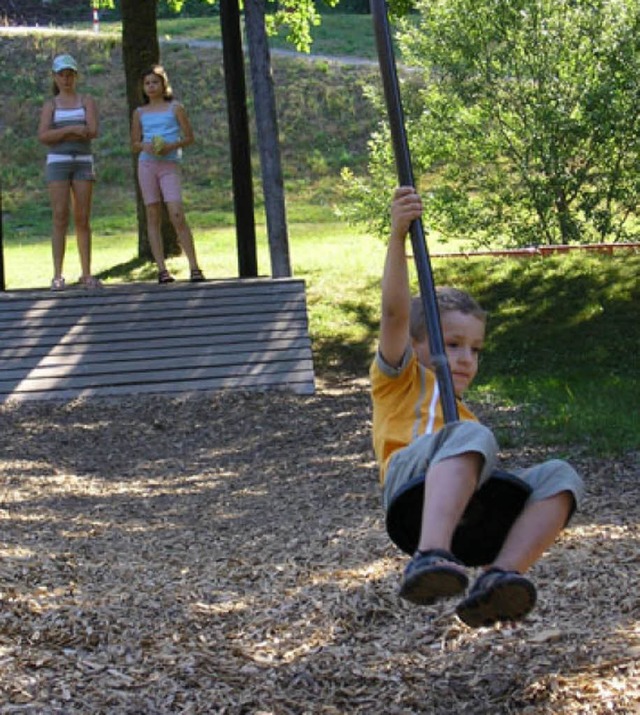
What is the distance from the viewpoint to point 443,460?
3.67 m

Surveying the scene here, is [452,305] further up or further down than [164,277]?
further up

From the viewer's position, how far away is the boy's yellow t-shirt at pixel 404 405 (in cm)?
404

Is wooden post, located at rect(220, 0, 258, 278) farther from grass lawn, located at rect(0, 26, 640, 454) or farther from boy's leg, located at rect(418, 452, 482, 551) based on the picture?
boy's leg, located at rect(418, 452, 482, 551)

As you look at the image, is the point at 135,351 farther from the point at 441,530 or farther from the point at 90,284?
the point at 441,530

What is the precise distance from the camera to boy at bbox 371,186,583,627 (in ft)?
11.8

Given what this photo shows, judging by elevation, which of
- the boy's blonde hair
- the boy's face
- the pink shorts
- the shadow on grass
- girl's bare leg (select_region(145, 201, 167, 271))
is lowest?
the shadow on grass

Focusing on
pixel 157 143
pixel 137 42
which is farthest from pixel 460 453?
pixel 137 42

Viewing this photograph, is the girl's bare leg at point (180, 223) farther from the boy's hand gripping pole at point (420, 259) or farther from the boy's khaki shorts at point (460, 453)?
the boy's hand gripping pole at point (420, 259)

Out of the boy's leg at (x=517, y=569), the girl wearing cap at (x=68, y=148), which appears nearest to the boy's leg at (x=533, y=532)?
the boy's leg at (x=517, y=569)

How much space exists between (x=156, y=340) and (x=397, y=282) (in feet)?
24.5

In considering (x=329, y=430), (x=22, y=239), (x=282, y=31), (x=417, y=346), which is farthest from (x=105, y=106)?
(x=417, y=346)

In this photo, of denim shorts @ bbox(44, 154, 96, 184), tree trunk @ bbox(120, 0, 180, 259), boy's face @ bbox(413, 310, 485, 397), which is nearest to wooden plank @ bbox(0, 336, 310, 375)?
denim shorts @ bbox(44, 154, 96, 184)

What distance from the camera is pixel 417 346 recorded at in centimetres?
425

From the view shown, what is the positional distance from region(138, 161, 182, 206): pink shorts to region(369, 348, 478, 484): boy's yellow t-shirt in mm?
7706
